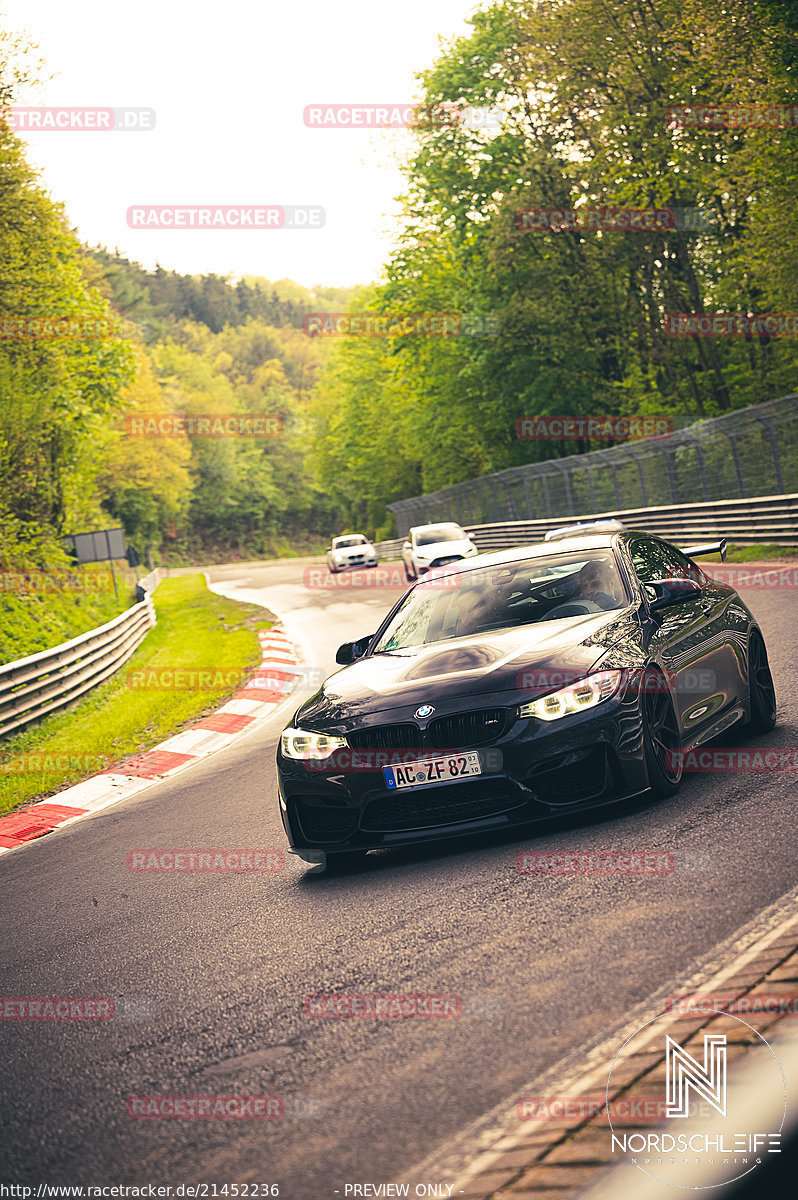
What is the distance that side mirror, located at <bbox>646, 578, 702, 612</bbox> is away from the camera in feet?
21.2

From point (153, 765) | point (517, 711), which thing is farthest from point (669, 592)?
point (153, 765)

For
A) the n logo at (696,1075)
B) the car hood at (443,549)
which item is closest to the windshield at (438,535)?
the car hood at (443,549)

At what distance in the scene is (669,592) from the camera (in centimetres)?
657

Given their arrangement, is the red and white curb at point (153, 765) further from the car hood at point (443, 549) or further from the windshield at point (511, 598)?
the car hood at point (443, 549)

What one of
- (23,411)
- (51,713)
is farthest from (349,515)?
(51,713)

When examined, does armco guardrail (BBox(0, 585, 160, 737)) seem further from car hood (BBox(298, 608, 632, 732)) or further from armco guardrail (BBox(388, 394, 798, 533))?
armco guardrail (BBox(388, 394, 798, 533))

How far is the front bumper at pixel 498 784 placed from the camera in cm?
534

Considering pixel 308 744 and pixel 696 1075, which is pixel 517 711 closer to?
pixel 308 744

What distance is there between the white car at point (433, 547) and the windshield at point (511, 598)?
74.1 feet

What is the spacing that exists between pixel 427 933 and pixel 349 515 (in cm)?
8508

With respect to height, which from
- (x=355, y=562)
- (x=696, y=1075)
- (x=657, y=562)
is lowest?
(x=696, y=1075)

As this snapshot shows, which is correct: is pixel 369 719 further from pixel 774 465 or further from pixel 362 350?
pixel 362 350

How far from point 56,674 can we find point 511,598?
9921 millimetres

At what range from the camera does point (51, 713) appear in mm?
14773
